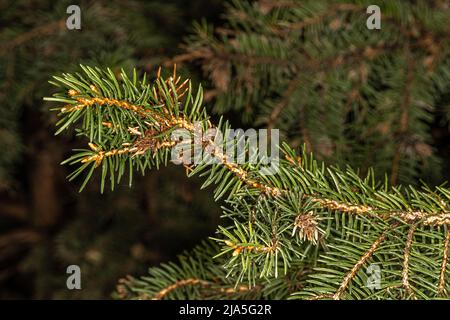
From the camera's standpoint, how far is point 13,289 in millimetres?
1514

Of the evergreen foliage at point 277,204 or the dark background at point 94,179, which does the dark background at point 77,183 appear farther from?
the evergreen foliage at point 277,204

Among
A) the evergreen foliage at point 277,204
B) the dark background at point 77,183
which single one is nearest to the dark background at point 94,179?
the dark background at point 77,183

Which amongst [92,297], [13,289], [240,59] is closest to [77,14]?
[240,59]

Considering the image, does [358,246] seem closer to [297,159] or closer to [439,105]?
[297,159]

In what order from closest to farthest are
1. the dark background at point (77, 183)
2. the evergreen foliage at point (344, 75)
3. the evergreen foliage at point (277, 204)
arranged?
1. the evergreen foliage at point (277, 204)
2. the evergreen foliage at point (344, 75)
3. the dark background at point (77, 183)

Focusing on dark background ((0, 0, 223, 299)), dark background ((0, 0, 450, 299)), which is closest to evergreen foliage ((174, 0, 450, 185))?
dark background ((0, 0, 450, 299))

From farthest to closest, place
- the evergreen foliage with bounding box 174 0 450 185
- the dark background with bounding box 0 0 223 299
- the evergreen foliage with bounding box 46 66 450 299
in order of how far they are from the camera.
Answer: the dark background with bounding box 0 0 223 299 < the evergreen foliage with bounding box 174 0 450 185 < the evergreen foliage with bounding box 46 66 450 299

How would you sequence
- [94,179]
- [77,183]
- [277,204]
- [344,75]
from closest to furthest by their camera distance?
[277,204], [344,75], [94,179], [77,183]

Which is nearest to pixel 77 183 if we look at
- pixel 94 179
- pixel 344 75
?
pixel 94 179

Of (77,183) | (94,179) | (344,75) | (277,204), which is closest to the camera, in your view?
(277,204)

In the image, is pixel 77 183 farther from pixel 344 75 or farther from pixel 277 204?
pixel 277 204

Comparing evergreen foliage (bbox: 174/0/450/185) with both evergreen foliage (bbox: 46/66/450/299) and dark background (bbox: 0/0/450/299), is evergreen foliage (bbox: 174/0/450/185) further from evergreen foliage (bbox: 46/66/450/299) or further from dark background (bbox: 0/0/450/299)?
evergreen foliage (bbox: 46/66/450/299)

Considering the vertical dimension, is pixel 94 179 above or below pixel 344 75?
below

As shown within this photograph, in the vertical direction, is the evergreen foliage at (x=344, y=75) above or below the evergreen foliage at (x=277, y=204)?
above
